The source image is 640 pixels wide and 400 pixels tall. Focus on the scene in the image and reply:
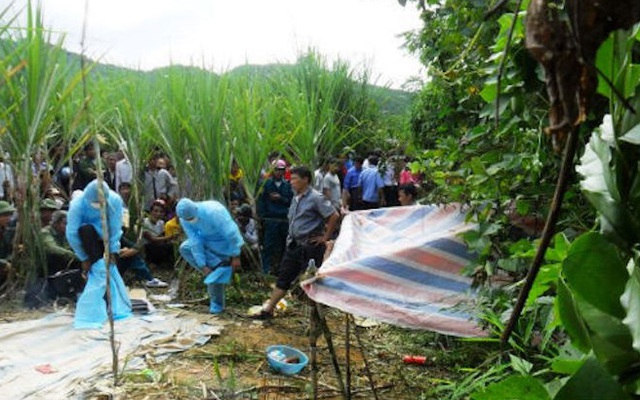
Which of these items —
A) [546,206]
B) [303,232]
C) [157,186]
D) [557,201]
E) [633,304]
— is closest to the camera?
[557,201]

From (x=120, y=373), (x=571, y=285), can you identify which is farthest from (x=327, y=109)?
(x=571, y=285)

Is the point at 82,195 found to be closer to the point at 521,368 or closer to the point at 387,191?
the point at 521,368

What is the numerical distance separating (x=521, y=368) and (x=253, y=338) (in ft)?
11.2

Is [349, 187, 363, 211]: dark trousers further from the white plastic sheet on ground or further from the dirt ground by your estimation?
the white plastic sheet on ground

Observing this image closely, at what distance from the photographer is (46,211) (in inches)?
211

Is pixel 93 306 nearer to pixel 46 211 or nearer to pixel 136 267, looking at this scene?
pixel 46 211

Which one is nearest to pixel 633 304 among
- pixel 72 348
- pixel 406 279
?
pixel 406 279

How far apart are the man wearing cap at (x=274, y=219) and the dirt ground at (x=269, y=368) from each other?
138 centimetres

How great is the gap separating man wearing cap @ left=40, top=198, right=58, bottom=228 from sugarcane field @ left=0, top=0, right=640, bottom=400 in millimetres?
20

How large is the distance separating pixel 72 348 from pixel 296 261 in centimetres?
187

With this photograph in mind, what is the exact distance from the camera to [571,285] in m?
0.74

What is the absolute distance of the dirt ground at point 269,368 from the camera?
3.50 metres

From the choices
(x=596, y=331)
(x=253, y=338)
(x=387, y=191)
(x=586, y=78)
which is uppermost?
(x=586, y=78)

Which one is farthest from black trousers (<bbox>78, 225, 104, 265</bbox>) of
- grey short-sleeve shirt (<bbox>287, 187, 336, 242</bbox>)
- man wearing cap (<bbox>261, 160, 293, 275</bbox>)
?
man wearing cap (<bbox>261, 160, 293, 275</bbox>)
